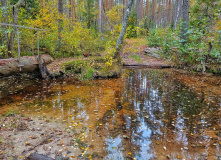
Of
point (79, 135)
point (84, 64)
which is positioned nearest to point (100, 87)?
point (84, 64)

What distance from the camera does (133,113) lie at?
5.33 metres

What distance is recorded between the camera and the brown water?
3600 millimetres

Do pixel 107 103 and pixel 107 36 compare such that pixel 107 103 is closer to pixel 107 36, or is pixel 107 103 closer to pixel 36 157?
pixel 36 157

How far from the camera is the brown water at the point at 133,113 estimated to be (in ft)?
11.8

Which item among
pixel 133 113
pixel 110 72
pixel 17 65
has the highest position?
pixel 17 65

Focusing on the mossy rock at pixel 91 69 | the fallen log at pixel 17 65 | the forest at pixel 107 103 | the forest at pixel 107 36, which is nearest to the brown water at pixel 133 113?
the forest at pixel 107 103

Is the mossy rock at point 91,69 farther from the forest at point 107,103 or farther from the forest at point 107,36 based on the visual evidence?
the forest at point 107,36

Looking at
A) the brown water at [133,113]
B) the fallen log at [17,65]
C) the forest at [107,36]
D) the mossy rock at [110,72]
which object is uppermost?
the forest at [107,36]

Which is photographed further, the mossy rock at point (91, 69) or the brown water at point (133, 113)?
the mossy rock at point (91, 69)

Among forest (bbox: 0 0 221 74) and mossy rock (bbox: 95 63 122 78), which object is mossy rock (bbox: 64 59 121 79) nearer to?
mossy rock (bbox: 95 63 122 78)

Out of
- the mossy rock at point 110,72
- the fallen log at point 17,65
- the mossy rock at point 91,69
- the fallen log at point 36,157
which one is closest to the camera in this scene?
the fallen log at point 36,157

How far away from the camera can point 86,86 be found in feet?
27.3

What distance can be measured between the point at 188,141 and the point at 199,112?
196 centimetres

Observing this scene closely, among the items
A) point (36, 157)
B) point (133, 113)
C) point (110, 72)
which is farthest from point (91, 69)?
point (36, 157)
